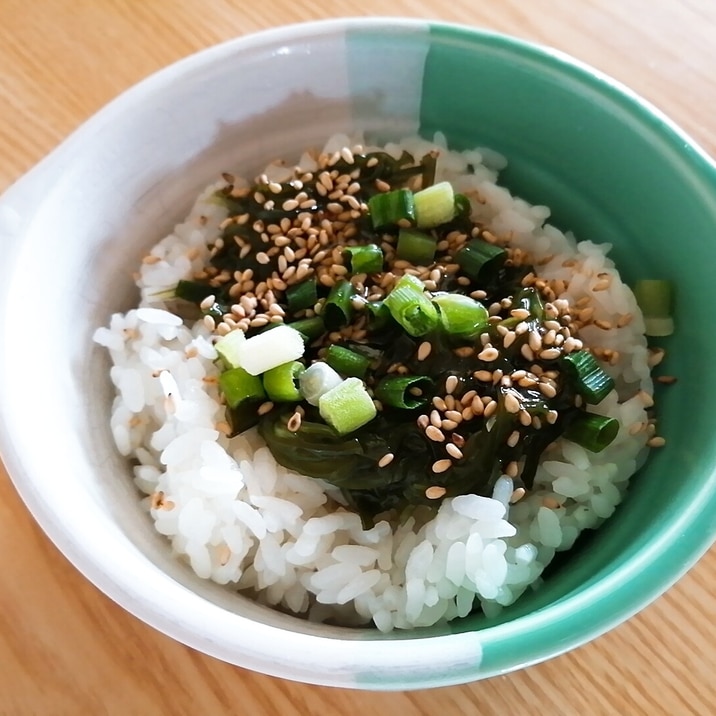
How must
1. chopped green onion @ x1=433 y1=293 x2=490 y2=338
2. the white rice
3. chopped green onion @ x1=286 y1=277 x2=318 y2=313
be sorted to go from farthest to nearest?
chopped green onion @ x1=286 y1=277 x2=318 y2=313 < chopped green onion @ x1=433 y1=293 x2=490 y2=338 < the white rice

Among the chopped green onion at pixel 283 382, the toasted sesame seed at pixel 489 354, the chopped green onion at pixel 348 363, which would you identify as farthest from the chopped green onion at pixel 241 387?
the toasted sesame seed at pixel 489 354

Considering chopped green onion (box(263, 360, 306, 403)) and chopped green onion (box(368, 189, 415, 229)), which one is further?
chopped green onion (box(368, 189, 415, 229))

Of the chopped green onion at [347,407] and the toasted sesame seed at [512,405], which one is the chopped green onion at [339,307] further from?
the toasted sesame seed at [512,405]

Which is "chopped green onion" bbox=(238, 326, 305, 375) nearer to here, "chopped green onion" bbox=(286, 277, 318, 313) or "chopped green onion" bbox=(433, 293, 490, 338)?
"chopped green onion" bbox=(286, 277, 318, 313)

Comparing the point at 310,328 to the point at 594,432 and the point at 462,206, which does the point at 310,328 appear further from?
the point at 594,432

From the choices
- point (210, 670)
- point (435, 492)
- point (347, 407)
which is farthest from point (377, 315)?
point (210, 670)

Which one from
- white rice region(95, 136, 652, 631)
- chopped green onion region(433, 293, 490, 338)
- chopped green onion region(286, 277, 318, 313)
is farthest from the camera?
chopped green onion region(286, 277, 318, 313)

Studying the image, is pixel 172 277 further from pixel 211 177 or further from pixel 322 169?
pixel 322 169

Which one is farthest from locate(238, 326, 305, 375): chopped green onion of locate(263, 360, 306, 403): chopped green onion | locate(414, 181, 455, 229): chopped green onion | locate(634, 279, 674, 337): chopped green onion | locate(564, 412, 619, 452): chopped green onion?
locate(634, 279, 674, 337): chopped green onion
